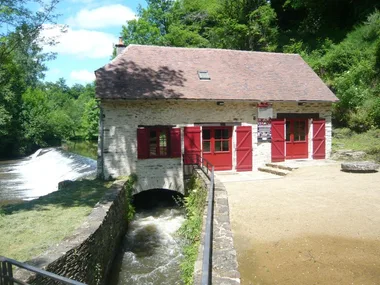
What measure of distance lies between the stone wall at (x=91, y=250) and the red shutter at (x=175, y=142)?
3257 millimetres

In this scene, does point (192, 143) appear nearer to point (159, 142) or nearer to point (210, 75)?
point (159, 142)

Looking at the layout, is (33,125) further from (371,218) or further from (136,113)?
(371,218)

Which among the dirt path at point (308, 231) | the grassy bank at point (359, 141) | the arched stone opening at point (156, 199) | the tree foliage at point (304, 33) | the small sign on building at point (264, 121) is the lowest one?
the arched stone opening at point (156, 199)

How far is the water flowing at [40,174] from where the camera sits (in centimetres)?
1531

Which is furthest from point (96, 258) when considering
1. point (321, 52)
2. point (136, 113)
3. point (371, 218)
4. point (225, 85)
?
point (321, 52)

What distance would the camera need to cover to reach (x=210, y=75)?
1308 cm

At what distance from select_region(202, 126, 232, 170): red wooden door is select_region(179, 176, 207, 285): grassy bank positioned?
5.24ft

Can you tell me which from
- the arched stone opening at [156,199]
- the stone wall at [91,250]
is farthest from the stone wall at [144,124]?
the stone wall at [91,250]

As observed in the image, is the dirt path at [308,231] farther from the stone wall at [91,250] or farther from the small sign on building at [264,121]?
the small sign on building at [264,121]

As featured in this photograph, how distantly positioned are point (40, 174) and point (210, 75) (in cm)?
1293

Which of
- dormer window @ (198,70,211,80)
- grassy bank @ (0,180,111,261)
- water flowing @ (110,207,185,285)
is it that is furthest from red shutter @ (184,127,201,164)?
grassy bank @ (0,180,111,261)

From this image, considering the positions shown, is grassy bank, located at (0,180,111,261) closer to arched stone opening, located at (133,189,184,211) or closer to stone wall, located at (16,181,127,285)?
stone wall, located at (16,181,127,285)

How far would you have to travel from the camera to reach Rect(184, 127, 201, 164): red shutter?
38.3 ft

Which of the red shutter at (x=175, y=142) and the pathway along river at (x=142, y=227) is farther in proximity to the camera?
the red shutter at (x=175, y=142)
